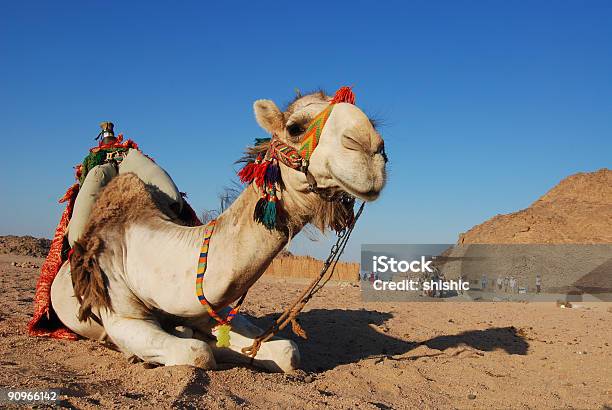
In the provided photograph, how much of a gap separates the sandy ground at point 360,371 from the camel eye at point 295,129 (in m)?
1.67

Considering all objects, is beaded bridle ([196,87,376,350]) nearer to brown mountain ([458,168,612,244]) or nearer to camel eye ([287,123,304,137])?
camel eye ([287,123,304,137])

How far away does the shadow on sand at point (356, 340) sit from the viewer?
593 centimetres

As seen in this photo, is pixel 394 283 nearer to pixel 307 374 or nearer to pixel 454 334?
pixel 454 334

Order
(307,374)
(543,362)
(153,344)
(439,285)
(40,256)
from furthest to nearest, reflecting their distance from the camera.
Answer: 1. (40,256)
2. (439,285)
3. (543,362)
4. (307,374)
5. (153,344)

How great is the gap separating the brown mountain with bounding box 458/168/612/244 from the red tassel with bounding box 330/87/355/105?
67.5 ft

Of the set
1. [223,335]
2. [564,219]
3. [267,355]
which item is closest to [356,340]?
[267,355]

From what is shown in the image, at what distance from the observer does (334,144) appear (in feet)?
10.6

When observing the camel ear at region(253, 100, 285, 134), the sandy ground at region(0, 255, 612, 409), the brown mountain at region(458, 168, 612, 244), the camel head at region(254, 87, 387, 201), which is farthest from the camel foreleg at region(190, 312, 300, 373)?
the brown mountain at region(458, 168, 612, 244)

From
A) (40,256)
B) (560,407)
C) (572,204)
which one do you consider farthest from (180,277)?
(572,204)

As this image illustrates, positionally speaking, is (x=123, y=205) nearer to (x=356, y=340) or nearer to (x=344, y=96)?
(x=344, y=96)

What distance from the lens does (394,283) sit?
20062mm

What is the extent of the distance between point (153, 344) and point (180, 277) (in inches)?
24.1

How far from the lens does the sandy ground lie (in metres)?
3.61

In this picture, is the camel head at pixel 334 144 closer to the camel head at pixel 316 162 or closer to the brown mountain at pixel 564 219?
the camel head at pixel 316 162
